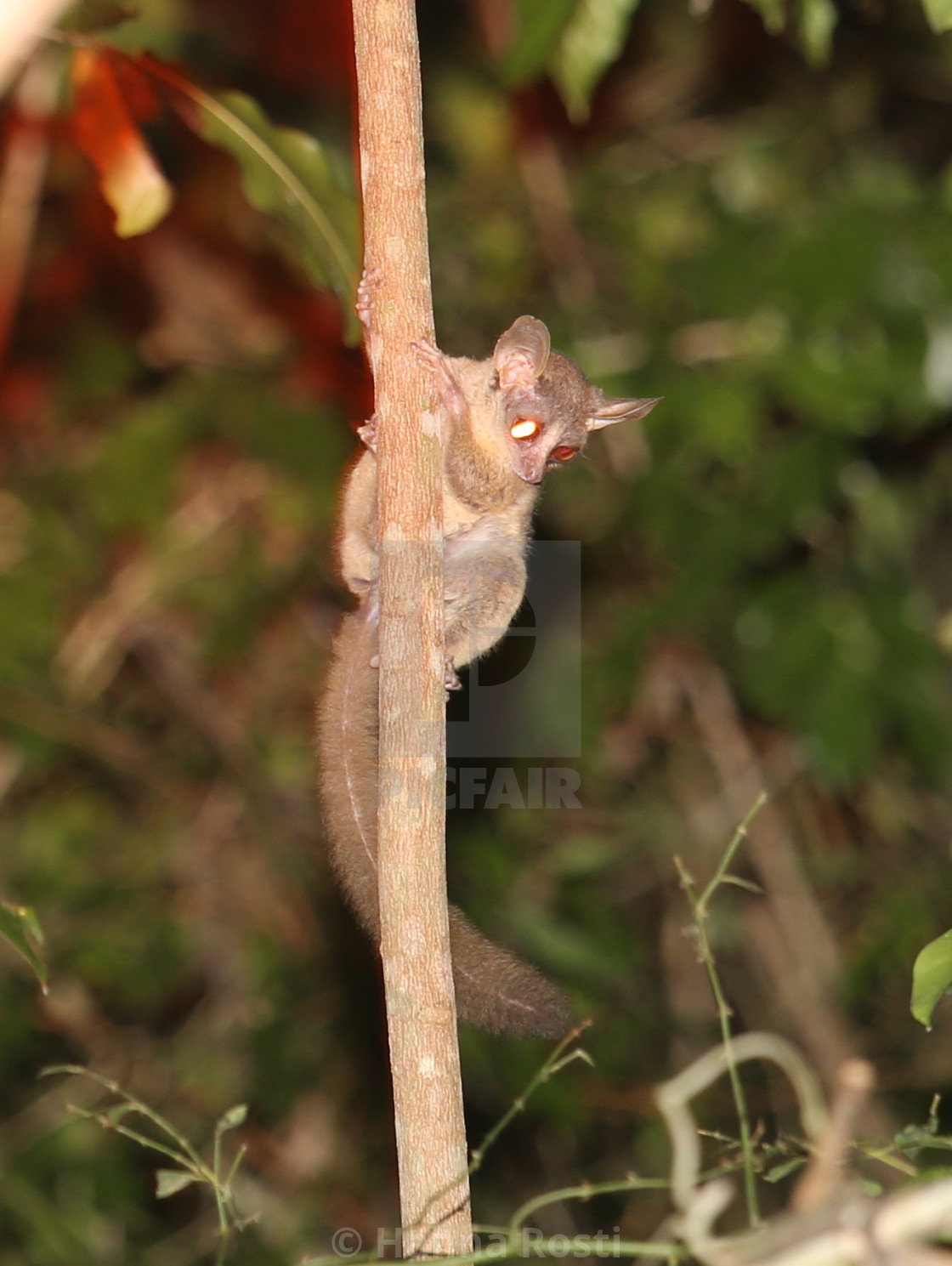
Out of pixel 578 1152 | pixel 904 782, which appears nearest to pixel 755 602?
pixel 904 782

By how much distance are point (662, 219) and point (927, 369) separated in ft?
7.40

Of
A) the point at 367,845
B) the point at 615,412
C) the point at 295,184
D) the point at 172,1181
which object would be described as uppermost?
the point at 295,184

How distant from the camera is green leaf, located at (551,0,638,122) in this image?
3.08m

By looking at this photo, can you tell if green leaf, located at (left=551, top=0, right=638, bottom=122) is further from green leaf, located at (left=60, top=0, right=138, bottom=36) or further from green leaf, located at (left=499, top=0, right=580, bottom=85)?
green leaf, located at (left=60, top=0, right=138, bottom=36)

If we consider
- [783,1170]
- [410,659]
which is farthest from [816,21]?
[783,1170]

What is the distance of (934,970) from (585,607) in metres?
4.27

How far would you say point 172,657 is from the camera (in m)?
6.51

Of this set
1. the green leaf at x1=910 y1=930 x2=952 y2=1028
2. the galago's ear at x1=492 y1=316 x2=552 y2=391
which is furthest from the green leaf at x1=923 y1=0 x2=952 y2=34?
the green leaf at x1=910 y1=930 x2=952 y2=1028

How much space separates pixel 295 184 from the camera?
3.03 m

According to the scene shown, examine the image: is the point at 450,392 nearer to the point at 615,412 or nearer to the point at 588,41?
the point at 615,412

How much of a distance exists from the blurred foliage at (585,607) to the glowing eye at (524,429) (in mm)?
1365

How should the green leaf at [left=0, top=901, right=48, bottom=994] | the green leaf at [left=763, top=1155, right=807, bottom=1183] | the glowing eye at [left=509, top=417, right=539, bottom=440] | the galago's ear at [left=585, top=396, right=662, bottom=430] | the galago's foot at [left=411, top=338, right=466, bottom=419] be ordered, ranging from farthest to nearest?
the galago's ear at [left=585, top=396, right=662, bottom=430] < the glowing eye at [left=509, top=417, right=539, bottom=440] < the galago's foot at [left=411, top=338, right=466, bottom=419] < the green leaf at [left=763, top=1155, right=807, bottom=1183] < the green leaf at [left=0, top=901, right=48, bottom=994]

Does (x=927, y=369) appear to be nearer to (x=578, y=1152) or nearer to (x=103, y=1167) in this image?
(x=578, y=1152)

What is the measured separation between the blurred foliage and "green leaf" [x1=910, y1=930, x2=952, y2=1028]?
263 cm
